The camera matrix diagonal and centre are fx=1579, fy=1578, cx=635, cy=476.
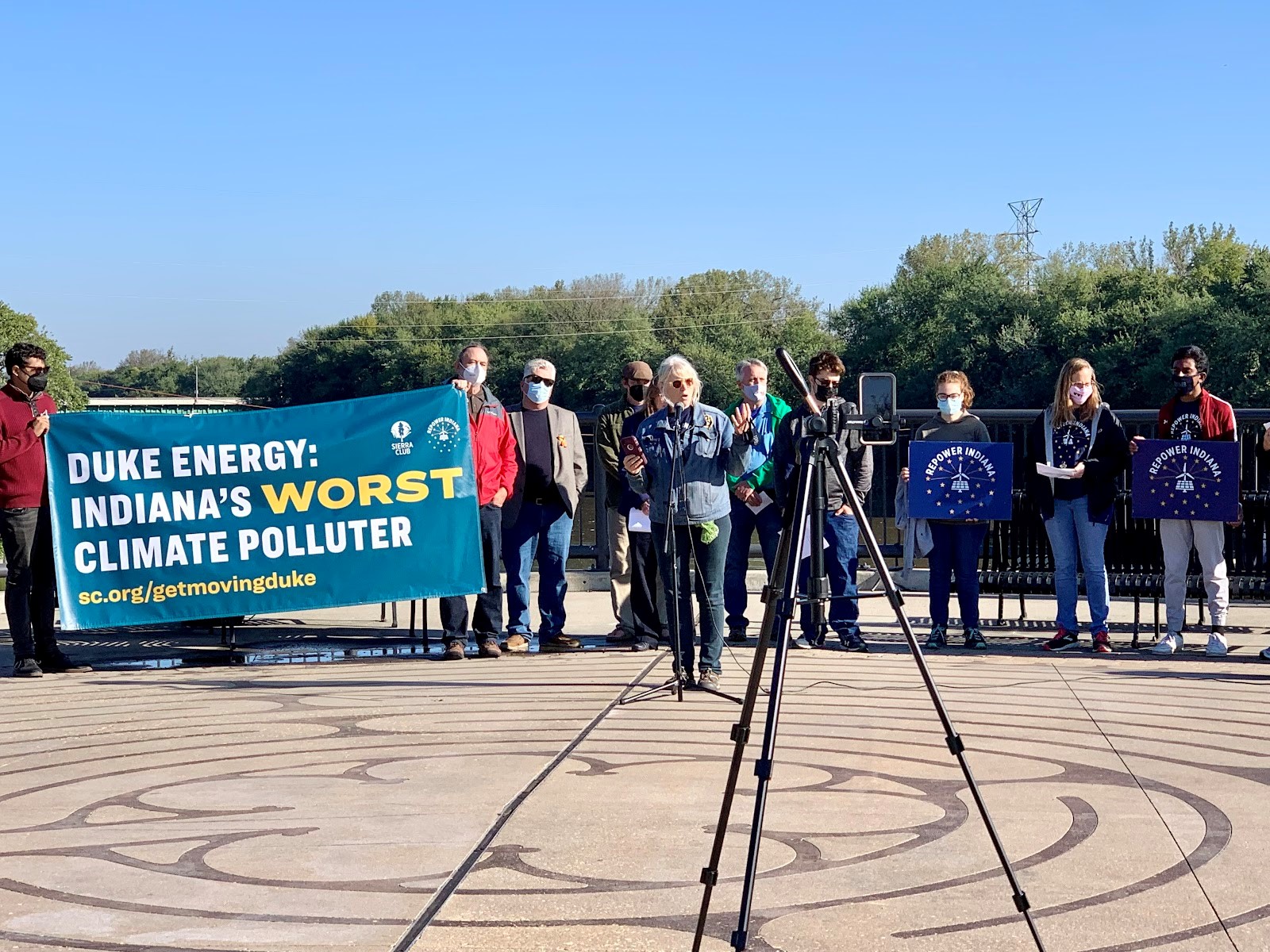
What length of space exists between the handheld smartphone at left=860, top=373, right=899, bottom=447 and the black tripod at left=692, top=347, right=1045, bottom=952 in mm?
498

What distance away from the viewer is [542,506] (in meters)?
11.5

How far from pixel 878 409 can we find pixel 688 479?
3002 millimetres

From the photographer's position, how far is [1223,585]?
11102 millimetres

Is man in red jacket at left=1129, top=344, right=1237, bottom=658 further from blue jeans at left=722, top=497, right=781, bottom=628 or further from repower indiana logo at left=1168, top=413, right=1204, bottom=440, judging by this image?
blue jeans at left=722, top=497, right=781, bottom=628

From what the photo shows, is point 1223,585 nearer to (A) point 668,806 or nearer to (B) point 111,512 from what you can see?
(A) point 668,806

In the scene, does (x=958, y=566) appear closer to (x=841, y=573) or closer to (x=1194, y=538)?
(x=841, y=573)

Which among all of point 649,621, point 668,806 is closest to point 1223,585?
point 649,621

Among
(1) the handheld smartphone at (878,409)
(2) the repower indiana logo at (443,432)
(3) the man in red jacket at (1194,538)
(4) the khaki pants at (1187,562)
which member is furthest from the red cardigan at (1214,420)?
(2) the repower indiana logo at (443,432)

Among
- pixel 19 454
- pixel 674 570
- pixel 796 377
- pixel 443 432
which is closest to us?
pixel 796 377

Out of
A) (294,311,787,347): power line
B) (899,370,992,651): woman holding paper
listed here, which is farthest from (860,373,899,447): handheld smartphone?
(294,311,787,347): power line

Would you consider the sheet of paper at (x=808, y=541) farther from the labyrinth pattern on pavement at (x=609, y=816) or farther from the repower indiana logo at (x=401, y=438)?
the repower indiana logo at (x=401, y=438)

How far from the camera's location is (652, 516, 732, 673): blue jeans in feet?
30.5

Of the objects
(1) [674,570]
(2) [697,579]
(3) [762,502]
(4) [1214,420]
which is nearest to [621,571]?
(3) [762,502]

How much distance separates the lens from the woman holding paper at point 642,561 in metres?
10.7
